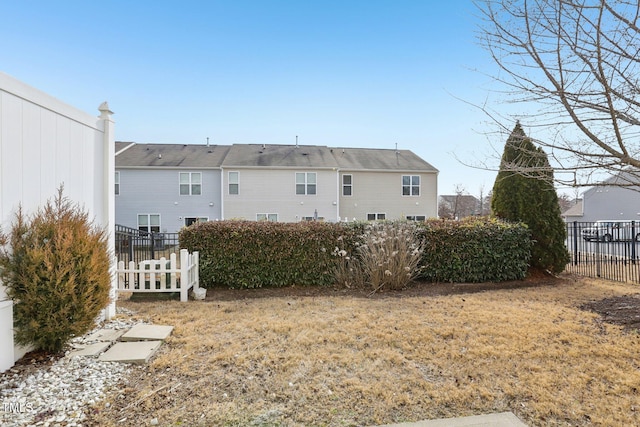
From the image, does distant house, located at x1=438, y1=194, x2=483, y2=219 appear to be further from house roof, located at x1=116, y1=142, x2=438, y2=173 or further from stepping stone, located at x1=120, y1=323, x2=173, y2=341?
stepping stone, located at x1=120, y1=323, x2=173, y2=341

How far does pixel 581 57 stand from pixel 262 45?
7910 millimetres

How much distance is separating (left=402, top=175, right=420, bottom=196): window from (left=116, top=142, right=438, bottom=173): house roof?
0.56 metres

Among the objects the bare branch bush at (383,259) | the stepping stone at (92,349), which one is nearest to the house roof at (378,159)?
the bare branch bush at (383,259)

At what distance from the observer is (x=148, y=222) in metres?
17.0

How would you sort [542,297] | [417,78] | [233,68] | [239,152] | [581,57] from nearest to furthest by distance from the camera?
[581,57] → [542,297] → [417,78] → [233,68] → [239,152]

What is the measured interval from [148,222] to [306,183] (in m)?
9.23

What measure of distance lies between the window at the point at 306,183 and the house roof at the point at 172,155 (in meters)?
4.67

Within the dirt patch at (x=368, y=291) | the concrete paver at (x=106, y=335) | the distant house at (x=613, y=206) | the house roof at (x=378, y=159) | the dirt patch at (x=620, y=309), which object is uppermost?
the house roof at (x=378, y=159)

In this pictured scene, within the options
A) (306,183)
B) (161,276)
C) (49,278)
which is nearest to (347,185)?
(306,183)

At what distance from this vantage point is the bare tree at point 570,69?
3.32 metres

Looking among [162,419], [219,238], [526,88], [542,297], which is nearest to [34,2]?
[219,238]

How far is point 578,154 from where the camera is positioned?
3.62 metres

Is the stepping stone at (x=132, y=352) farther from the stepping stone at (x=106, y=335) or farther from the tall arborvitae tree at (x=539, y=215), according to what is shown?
the tall arborvitae tree at (x=539, y=215)

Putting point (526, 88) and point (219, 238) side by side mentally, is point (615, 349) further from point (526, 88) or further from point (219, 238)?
point (219, 238)
